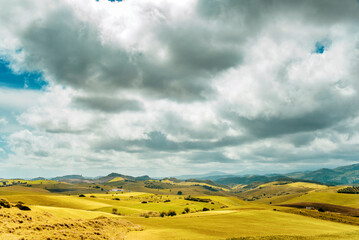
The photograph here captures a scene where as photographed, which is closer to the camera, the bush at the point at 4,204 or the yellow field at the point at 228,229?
the yellow field at the point at 228,229

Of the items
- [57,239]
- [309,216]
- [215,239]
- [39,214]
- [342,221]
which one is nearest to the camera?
[57,239]

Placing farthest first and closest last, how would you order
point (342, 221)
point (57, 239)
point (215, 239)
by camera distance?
point (342, 221)
point (215, 239)
point (57, 239)

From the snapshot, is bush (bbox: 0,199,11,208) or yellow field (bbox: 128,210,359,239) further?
bush (bbox: 0,199,11,208)

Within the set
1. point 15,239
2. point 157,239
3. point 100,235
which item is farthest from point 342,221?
point 15,239

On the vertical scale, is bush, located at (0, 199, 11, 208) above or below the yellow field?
above

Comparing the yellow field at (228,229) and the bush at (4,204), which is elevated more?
the bush at (4,204)

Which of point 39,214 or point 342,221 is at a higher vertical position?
point 39,214

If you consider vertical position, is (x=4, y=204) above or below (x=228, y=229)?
above

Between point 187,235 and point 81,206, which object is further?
point 81,206

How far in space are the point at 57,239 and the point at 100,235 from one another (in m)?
9.30

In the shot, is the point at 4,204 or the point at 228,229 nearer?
the point at 4,204

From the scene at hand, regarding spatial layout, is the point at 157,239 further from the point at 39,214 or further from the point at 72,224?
the point at 39,214

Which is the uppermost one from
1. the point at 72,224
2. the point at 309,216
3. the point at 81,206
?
the point at 72,224

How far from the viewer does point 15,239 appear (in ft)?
121
